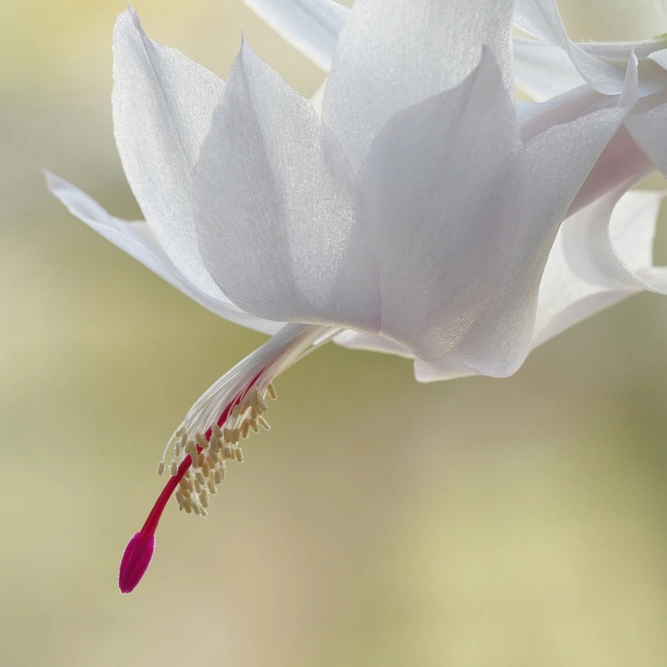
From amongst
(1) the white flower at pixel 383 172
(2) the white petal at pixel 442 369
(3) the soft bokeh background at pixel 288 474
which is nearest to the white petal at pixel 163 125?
(1) the white flower at pixel 383 172

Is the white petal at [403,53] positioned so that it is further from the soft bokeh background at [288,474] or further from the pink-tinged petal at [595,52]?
the soft bokeh background at [288,474]

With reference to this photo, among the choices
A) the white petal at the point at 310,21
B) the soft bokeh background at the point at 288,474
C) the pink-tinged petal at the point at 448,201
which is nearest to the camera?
the pink-tinged petal at the point at 448,201

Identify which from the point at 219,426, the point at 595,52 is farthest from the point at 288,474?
the point at 595,52

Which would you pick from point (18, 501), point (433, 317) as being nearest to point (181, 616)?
point (18, 501)

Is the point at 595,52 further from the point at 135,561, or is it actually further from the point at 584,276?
the point at 135,561

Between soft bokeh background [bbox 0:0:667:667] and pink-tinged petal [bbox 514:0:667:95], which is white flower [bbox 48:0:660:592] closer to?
pink-tinged petal [bbox 514:0:667:95]

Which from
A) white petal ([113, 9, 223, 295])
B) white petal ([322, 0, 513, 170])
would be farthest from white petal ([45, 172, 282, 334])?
white petal ([322, 0, 513, 170])
